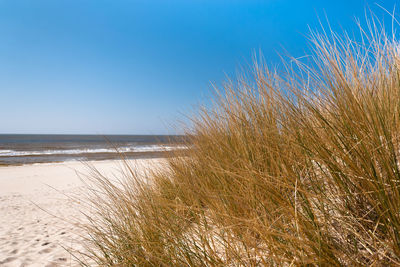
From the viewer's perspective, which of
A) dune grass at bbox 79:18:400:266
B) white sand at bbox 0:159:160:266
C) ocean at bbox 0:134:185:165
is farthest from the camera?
ocean at bbox 0:134:185:165

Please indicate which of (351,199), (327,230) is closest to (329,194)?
(351,199)

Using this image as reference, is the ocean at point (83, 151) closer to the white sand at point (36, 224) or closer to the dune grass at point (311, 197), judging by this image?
the white sand at point (36, 224)

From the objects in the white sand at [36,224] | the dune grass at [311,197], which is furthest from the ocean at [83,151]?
the dune grass at [311,197]

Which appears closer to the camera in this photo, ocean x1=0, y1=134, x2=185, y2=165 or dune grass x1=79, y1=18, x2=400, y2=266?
dune grass x1=79, y1=18, x2=400, y2=266

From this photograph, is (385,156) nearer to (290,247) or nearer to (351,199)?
(351,199)

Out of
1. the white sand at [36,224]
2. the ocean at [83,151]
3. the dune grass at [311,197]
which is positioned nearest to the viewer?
the dune grass at [311,197]

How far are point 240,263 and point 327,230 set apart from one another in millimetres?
376

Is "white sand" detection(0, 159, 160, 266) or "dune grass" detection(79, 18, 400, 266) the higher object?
"dune grass" detection(79, 18, 400, 266)

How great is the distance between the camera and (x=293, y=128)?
45.6 inches

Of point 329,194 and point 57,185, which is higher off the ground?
point 329,194

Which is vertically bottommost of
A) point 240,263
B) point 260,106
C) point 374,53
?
point 240,263

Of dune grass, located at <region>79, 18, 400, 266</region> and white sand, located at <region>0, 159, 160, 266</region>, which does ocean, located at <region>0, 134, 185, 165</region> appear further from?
dune grass, located at <region>79, 18, 400, 266</region>

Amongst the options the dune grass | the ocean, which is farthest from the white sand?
the dune grass

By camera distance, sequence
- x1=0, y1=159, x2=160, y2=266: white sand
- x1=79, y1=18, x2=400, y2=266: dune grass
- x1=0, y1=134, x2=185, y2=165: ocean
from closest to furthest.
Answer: x1=79, y1=18, x2=400, y2=266: dune grass → x1=0, y1=159, x2=160, y2=266: white sand → x1=0, y1=134, x2=185, y2=165: ocean
